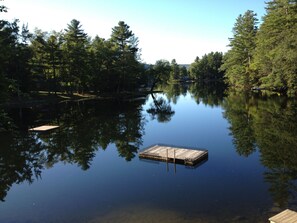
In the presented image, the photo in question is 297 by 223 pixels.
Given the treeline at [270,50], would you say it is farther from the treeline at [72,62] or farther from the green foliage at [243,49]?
the treeline at [72,62]

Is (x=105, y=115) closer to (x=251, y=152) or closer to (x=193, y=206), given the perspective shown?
(x=251, y=152)

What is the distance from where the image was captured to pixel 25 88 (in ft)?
189

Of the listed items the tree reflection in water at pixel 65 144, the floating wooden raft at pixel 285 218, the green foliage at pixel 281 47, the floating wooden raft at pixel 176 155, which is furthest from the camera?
the green foliage at pixel 281 47

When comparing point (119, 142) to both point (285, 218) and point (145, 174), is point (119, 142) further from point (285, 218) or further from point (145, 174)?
point (285, 218)

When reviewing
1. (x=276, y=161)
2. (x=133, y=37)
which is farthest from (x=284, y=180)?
(x=133, y=37)

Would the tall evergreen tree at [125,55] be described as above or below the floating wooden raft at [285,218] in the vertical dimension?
above

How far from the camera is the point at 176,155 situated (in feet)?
71.4

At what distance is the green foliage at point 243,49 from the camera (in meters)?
76.4

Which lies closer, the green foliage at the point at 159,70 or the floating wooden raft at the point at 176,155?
the floating wooden raft at the point at 176,155

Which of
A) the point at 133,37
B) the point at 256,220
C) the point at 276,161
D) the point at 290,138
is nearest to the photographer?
the point at 256,220

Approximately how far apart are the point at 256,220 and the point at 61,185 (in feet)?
37.6

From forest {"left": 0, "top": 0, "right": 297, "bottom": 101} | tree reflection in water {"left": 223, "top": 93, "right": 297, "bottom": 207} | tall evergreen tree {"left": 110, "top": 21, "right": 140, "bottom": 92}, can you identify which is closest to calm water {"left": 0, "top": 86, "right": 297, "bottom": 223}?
tree reflection in water {"left": 223, "top": 93, "right": 297, "bottom": 207}

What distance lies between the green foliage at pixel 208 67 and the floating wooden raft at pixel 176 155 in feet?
498

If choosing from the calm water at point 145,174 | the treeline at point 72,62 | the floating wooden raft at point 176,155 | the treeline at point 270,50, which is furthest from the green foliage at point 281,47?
the treeline at point 72,62
